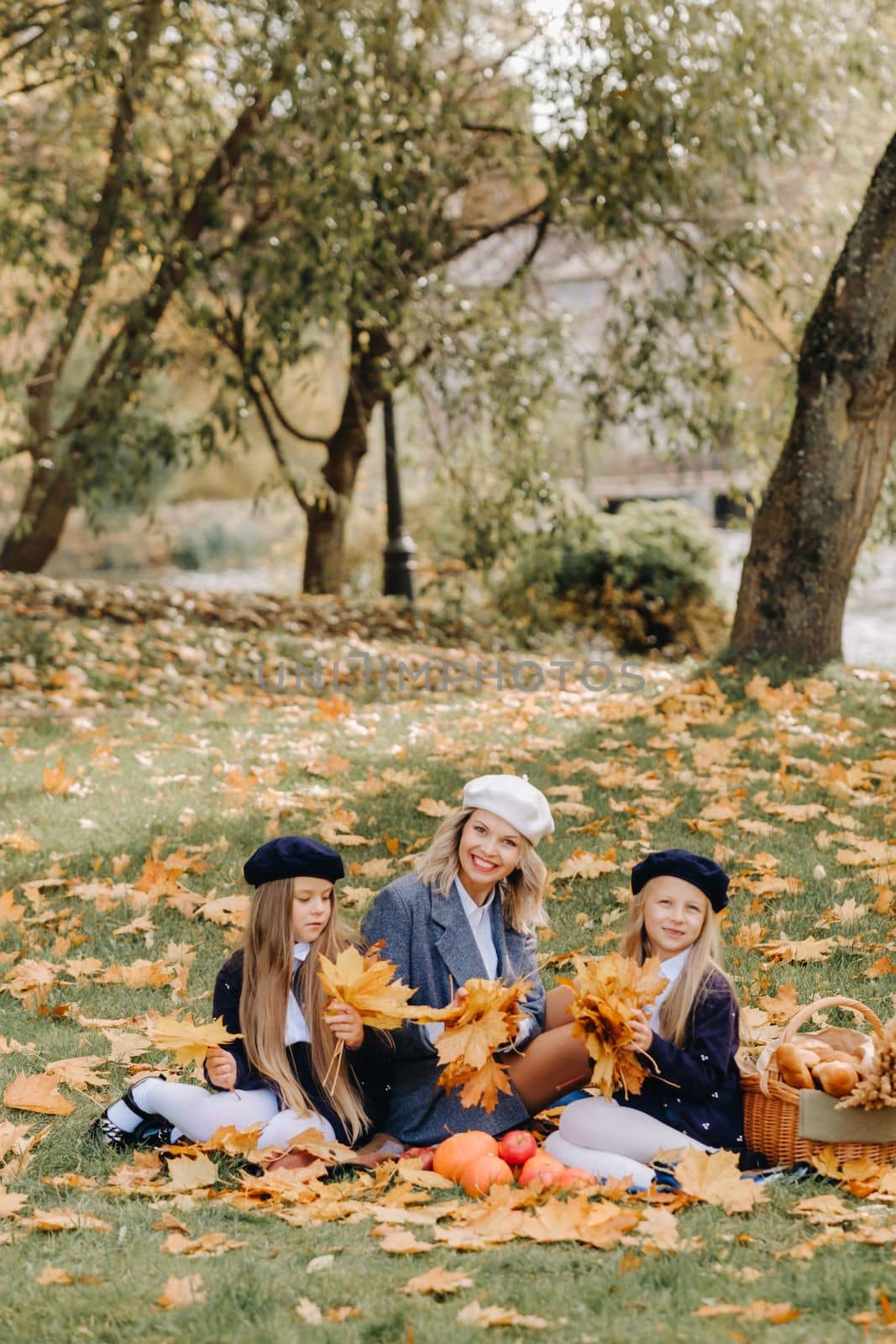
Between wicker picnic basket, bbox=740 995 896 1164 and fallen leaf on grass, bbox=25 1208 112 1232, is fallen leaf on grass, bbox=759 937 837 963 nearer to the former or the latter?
wicker picnic basket, bbox=740 995 896 1164

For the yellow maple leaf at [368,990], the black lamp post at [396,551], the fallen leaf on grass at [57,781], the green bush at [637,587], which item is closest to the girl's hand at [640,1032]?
the yellow maple leaf at [368,990]

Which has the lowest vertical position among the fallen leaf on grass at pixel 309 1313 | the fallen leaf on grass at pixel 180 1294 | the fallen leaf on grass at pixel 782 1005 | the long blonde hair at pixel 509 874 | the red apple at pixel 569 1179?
the red apple at pixel 569 1179

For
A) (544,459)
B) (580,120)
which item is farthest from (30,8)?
(544,459)

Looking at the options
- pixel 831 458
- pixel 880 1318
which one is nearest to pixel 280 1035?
pixel 880 1318

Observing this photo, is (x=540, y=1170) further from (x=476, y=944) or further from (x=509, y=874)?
(x=509, y=874)

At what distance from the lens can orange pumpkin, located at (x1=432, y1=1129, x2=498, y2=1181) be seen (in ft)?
10.7

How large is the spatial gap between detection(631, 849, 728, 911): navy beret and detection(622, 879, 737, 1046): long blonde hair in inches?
1.2

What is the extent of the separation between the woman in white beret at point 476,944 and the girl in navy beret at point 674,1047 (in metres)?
0.14

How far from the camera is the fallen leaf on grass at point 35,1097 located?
3646 millimetres

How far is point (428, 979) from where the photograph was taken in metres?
3.60

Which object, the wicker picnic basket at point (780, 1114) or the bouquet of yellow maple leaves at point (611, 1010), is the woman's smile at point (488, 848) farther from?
the wicker picnic basket at point (780, 1114)

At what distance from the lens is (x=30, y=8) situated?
9.86 m

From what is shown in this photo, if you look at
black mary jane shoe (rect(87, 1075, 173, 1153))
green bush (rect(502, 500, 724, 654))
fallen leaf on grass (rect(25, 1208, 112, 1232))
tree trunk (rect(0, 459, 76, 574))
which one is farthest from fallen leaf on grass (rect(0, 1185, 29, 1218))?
green bush (rect(502, 500, 724, 654))

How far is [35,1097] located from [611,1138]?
4.79ft
